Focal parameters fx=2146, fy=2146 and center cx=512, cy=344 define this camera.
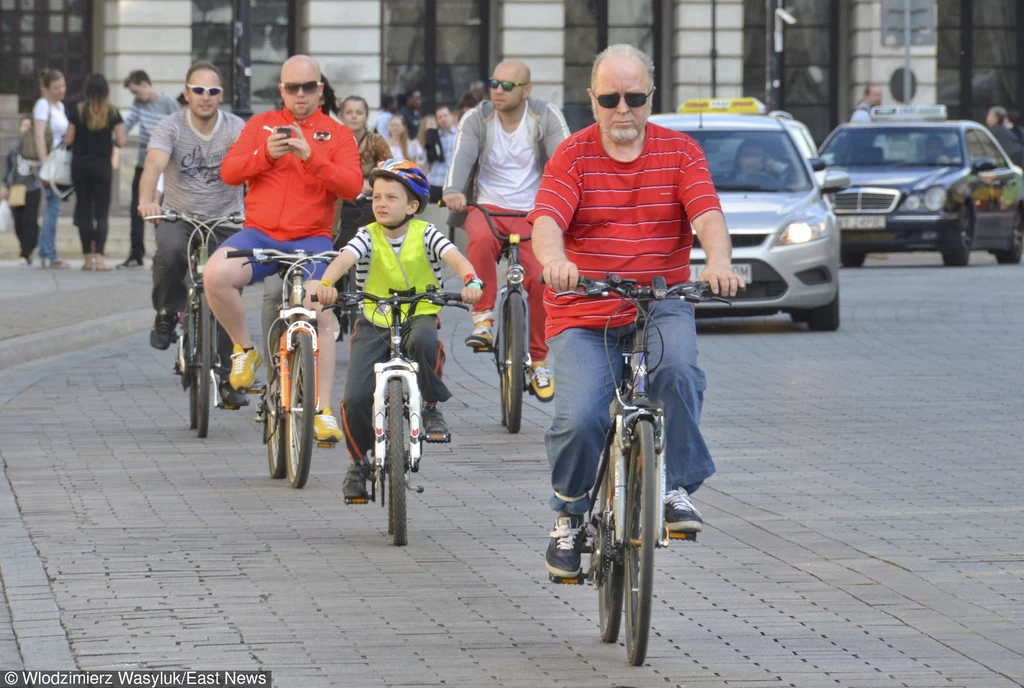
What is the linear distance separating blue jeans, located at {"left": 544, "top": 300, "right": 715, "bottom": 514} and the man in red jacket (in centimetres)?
375

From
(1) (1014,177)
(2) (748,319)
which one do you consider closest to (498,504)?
(2) (748,319)

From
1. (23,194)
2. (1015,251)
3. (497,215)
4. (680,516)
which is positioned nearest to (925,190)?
(1015,251)

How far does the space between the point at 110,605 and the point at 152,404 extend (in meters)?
5.71

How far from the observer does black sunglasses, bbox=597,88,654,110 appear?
6156 millimetres

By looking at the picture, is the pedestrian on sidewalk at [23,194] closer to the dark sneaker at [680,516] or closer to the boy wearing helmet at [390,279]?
the boy wearing helmet at [390,279]

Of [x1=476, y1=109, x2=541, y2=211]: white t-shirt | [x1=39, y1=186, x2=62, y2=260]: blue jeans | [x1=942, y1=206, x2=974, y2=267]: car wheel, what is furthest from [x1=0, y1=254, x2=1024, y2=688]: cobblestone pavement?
[x1=942, y1=206, x2=974, y2=267]: car wheel

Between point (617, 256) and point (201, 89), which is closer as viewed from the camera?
point (617, 256)

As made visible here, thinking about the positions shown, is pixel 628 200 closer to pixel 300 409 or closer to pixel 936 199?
pixel 300 409

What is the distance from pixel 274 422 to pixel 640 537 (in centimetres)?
397

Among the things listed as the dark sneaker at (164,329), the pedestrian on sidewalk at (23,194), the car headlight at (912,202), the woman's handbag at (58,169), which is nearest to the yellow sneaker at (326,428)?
the dark sneaker at (164,329)

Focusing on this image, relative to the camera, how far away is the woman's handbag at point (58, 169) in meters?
22.2

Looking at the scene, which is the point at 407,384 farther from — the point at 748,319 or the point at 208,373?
the point at 748,319

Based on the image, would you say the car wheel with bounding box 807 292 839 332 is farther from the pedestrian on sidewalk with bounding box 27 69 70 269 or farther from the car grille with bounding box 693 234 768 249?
the pedestrian on sidewalk with bounding box 27 69 70 269

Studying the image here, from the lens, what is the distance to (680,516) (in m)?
6.04
